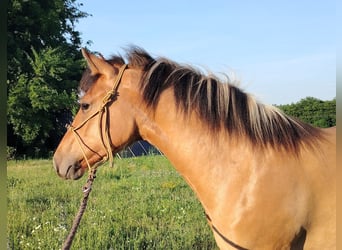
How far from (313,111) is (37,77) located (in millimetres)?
17742

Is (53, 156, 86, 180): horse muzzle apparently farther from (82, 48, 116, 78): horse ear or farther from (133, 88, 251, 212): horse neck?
(82, 48, 116, 78): horse ear

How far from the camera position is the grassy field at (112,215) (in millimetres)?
4516

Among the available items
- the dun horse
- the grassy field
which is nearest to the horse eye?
the dun horse

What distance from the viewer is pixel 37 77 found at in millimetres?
23094

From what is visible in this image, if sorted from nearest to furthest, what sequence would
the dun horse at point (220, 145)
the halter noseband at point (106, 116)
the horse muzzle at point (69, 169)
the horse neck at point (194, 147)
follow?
the dun horse at point (220, 145) → the horse neck at point (194, 147) → the halter noseband at point (106, 116) → the horse muzzle at point (69, 169)

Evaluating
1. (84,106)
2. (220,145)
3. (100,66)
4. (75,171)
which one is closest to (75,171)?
(75,171)

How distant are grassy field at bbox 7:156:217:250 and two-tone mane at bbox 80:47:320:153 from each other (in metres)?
2.42

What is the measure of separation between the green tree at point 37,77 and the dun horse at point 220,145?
1939 centimetres

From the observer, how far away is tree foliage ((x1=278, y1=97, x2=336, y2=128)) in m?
8.20

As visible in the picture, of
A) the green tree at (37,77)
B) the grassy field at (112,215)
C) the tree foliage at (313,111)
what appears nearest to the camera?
the grassy field at (112,215)

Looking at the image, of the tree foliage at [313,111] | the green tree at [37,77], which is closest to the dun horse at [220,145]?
the tree foliage at [313,111]

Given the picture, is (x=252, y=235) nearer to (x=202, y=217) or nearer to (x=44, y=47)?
(x=202, y=217)

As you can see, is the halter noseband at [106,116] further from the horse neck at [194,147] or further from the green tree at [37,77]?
the green tree at [37,77]

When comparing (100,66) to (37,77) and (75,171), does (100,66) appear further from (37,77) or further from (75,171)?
(37,77)
